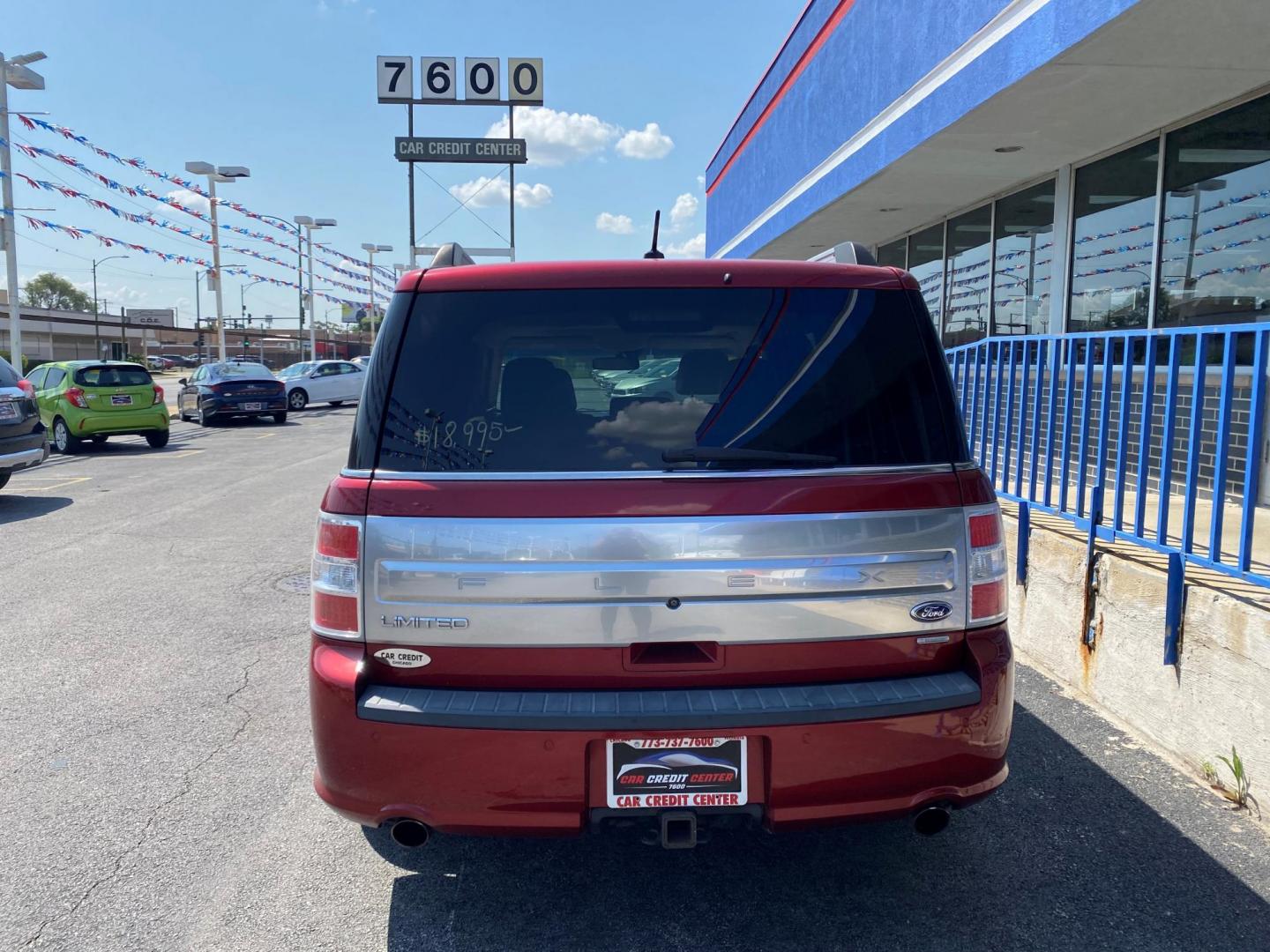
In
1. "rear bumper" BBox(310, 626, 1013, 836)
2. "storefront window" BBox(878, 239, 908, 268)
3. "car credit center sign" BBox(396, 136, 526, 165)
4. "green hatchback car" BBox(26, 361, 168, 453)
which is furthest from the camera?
"car credit center sign" BBox(396, 136, 526, 165)

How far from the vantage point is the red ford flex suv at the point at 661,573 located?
2428mm

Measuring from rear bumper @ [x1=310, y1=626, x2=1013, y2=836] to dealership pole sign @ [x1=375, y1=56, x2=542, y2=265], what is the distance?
20.9 meters

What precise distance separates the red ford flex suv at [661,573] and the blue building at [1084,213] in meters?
1.83

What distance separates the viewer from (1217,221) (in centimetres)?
713

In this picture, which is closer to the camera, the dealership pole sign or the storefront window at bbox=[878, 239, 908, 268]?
the storefront window at bbox=[878, 239, 908, 268]

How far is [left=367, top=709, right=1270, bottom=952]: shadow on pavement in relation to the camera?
268cm

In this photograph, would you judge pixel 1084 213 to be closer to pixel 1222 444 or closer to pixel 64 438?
pixel 1222 444

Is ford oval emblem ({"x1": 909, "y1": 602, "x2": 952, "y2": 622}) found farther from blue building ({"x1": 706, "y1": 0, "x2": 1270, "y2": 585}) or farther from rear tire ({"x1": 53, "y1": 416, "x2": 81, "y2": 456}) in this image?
rear tire ({"x1": 53, "y1": 416, "x2": 81, "y2": 456})

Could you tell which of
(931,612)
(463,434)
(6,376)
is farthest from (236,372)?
(931,612)

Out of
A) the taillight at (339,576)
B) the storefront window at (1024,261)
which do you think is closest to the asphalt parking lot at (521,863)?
the taillight at (339,576)

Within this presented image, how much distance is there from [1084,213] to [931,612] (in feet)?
25.4

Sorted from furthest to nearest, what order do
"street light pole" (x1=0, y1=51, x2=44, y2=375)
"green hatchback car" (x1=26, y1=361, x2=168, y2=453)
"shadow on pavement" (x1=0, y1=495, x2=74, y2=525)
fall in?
"street light pole" (x1=0, y1=51, x2=44, y2=375), "green hatchback car" (x1=26, y1=361, x2=168, y2=453), "shadow on pavement" (x1=0, y1=495, x2=74, y2=525)

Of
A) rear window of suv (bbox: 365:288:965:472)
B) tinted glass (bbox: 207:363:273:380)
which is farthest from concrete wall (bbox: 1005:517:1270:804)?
tinted glass (bbox: 207:363:273:380)

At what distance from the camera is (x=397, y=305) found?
266 centimetres
